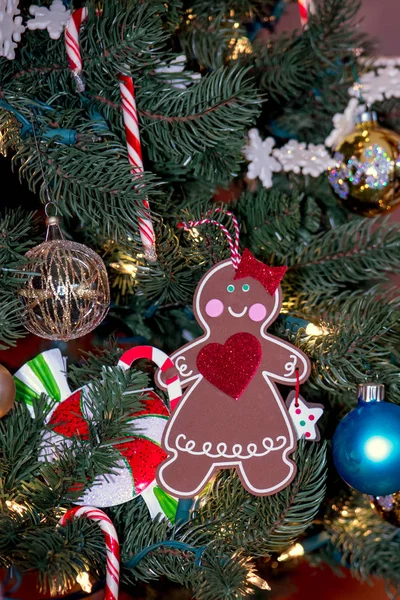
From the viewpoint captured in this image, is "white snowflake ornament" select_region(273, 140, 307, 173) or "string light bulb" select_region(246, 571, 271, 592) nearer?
"string light bulb" select_region(246, 571, 271, 592)

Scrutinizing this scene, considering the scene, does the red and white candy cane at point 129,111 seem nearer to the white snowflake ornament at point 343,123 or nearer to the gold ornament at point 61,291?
the gold ornament at point 61,291

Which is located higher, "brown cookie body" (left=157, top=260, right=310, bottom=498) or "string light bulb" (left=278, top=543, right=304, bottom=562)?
"brown cookie body" (left=157, top=260, right=310, bottom=498)

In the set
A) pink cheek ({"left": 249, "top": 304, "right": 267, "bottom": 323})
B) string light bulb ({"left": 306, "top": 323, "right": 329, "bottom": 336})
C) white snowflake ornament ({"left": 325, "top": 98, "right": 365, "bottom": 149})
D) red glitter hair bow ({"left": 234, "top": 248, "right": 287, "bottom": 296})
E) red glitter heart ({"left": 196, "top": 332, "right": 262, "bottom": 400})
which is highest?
white snowflake ornament ({"left": 325, "top": 98, "right": 365, "bottom": 149})

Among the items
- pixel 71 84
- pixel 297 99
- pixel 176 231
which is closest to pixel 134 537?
pixel 176 231

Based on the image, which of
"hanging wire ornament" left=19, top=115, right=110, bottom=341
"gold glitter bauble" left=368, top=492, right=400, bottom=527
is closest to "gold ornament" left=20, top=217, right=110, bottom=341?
"hanging wire ornament" left=19, top=115, right=110, bottom=341

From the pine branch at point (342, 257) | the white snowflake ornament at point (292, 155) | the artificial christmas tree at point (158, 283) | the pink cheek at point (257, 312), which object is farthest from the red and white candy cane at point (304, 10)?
the pink cheek at point (257, 312)

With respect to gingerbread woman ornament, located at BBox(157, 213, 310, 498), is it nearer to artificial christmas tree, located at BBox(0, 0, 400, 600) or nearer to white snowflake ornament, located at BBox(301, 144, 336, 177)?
artificial christmas tree, located at BBox(0, 0, 400, 600)

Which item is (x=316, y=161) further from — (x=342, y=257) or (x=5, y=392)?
(x=5, y=392)
